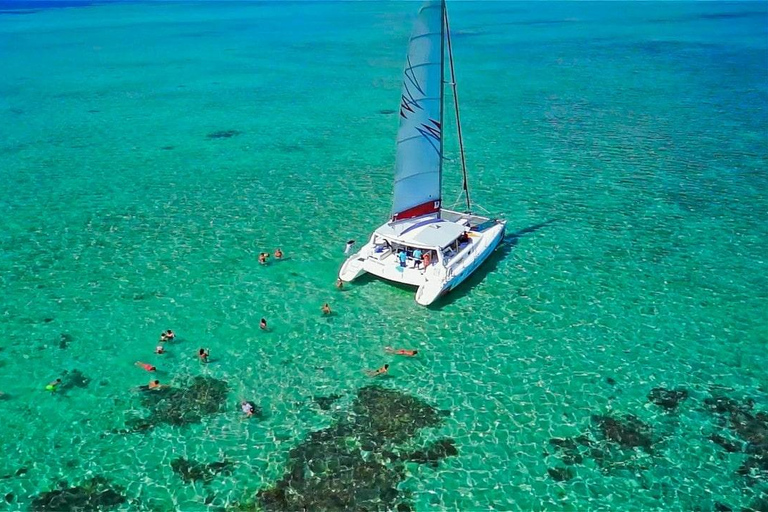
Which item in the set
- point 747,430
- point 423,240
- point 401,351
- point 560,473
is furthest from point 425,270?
point 747,430

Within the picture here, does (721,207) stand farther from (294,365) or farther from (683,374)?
(294,365)

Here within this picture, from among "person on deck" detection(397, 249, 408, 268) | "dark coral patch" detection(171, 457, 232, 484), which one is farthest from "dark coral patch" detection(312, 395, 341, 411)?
"person on deck" detection(397, 249, 408, 268)

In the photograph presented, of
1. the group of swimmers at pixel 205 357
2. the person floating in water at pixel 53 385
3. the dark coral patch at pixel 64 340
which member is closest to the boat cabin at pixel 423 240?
the group of swimmers at pixel 205 357

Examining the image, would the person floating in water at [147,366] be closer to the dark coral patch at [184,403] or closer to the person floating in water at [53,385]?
the dark coral patch at [184,403]

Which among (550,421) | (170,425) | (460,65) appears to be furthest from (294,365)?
(460,65)

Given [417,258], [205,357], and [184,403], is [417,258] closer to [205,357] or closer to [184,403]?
[205,357]
